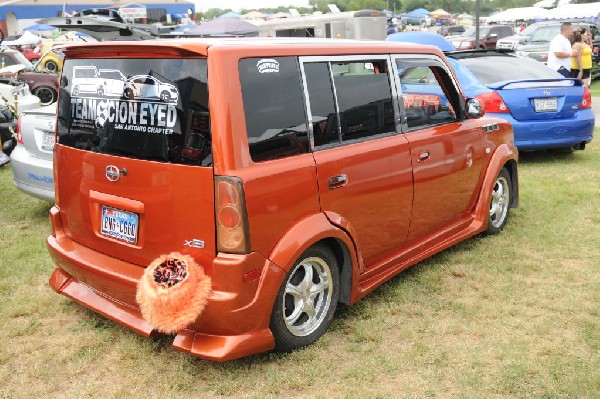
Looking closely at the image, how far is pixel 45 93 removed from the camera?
1630cm

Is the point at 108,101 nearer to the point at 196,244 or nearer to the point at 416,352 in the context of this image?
the point at 196,244

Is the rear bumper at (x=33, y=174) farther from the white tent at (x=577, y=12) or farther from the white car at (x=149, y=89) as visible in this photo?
the white tent at (x=577, y=12)

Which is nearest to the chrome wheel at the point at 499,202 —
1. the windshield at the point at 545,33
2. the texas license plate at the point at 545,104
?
the texas license plate at the point at 545,104

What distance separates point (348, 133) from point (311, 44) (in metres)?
0.57

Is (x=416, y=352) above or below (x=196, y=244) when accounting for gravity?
below

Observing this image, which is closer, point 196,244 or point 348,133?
point 196,244

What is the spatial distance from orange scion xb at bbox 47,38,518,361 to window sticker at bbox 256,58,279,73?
0.01m

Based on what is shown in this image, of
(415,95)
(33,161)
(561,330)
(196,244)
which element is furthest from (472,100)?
(33,161)

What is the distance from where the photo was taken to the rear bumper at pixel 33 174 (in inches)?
224

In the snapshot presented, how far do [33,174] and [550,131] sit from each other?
6.14m

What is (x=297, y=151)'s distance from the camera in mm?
3375

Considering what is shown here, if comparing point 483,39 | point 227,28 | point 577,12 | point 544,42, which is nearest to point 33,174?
point 227,28

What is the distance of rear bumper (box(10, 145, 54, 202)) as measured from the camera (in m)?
5.68

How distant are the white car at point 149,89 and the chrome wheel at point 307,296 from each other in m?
1.15
